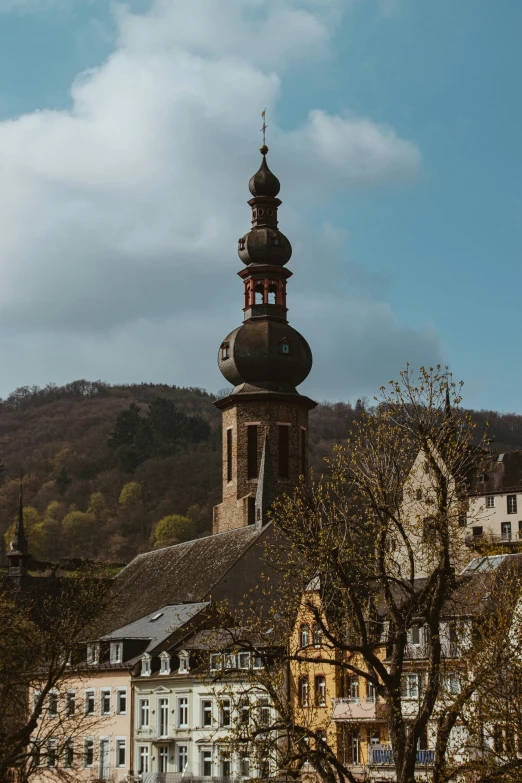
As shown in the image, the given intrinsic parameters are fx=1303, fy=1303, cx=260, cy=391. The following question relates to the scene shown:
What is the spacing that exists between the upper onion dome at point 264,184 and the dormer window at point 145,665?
26.7 meters

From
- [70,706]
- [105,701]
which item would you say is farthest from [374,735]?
[105,701]

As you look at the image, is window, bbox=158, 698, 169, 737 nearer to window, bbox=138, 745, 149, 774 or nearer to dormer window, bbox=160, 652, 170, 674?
window, bbox=138, 745, 149, 774

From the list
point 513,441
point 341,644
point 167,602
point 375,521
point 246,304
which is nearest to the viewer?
point 341,644

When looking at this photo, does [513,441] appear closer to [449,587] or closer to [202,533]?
[202,533]

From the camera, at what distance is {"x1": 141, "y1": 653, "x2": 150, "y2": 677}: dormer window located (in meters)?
49.1

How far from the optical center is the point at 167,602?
56.8 metres

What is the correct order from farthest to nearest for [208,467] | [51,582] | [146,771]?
[208,467] < [51,582] < [146,771]

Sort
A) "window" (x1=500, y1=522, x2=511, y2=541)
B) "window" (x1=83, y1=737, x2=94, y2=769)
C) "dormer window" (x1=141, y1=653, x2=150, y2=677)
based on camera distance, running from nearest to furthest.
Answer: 1. "window" (x1=83, y1=737, x2=94, y2=769)
2. "dormer window" (x1=141, y1=653, x2=150, y2=677)
3. "window" (x1=500, y1=522, x2=511, y2=541)

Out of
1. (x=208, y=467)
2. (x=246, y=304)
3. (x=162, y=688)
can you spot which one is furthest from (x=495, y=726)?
(x=208, y=467)

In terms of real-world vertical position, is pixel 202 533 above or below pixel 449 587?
above

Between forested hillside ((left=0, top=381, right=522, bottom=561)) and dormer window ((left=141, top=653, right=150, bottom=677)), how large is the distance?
59019mm

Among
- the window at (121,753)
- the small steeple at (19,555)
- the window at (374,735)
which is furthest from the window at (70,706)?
the small steeple at (19,555)

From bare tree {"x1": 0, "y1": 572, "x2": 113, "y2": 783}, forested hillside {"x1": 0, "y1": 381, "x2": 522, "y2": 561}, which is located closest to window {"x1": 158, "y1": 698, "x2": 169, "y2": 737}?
bare tree {"x1": 0, "y1": 572, "x2": 113, "y2": 783}

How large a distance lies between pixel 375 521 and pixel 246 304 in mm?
40199
